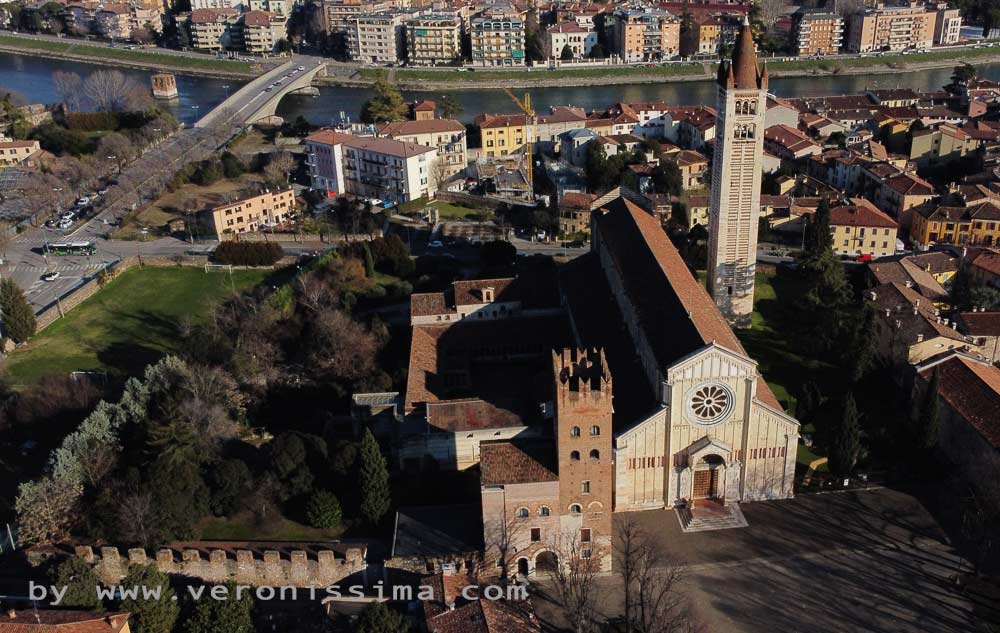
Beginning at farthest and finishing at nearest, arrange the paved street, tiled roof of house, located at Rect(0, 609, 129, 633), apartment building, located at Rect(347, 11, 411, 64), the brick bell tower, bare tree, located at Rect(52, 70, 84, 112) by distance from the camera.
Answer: apartment building, located at Rect(347, 11, 411, 64), bare tree, located at Rect(52, 70, 84, 112), the brick bell tower, the paved street, tiled roof of house, located at Rect(0, 609, 129, 633)

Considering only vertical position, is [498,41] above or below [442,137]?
above

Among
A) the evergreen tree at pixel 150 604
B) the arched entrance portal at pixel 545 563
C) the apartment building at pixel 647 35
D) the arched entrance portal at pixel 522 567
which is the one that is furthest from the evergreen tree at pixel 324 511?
the apartment building at pixel 647 35

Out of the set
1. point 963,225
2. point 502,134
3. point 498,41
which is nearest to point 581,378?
point 963,225

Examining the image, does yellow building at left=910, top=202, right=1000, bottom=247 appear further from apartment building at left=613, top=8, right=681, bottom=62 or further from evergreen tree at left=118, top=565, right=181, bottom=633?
apartment building at left=613, top=8, right=681, bottom=62

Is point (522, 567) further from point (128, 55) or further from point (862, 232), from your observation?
point (128, 55)

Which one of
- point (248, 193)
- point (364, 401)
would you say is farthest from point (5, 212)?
point (364, 401)

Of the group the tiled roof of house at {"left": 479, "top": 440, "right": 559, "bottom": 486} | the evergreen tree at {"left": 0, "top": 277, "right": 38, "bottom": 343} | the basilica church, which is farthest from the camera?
the evergreen tree at {"left": 0, "top": 277, "right": 38, "bottom": 343}

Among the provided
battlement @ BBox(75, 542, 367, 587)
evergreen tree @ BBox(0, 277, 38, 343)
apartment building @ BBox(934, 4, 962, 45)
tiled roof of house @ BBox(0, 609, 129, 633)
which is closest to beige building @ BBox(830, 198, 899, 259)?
battlement @ BBox(75, 542, 367, 587)
